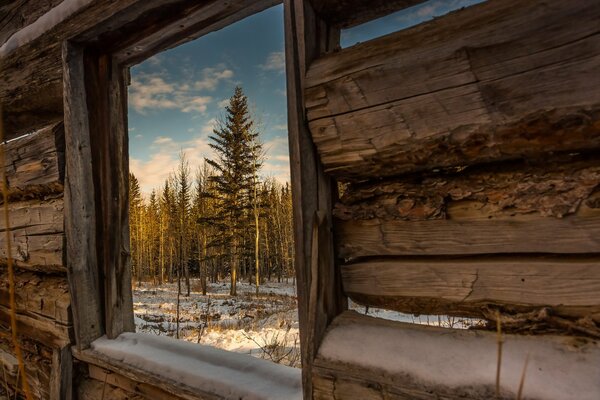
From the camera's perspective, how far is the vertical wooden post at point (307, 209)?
1.18 m

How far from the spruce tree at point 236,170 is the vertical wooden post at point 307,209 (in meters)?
15.1

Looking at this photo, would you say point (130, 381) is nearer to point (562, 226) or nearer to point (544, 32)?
point (562, 226)

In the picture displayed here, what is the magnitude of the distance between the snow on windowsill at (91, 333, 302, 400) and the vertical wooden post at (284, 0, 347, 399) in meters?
0.24

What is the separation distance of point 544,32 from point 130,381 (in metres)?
2.08

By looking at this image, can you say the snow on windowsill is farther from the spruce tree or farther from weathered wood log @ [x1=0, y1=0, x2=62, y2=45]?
the spruce tree

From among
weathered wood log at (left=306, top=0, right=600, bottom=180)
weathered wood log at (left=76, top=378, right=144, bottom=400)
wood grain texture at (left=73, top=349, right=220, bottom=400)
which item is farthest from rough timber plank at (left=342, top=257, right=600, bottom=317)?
weathered wood log at (left=76, top=378, right=144, bottom=400)

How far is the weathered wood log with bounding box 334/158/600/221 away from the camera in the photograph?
2.85 feet

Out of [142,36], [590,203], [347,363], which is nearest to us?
[590,203]

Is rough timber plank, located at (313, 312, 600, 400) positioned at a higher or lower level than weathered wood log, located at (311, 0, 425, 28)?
lower

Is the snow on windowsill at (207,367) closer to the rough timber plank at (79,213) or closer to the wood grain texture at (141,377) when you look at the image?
the wood grain texture at (141,377)

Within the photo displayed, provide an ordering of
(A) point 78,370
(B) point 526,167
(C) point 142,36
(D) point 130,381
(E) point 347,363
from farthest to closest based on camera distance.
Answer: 1. (A) point 78,370
2. (C) point 142,36
3. (D) point 130,381
4. (E) point 347,363
5. (B) point 526,167

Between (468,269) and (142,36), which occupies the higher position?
(142,36)

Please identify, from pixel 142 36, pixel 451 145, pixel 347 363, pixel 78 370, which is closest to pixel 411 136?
pixel 451 145

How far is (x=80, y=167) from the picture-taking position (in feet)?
6.37
